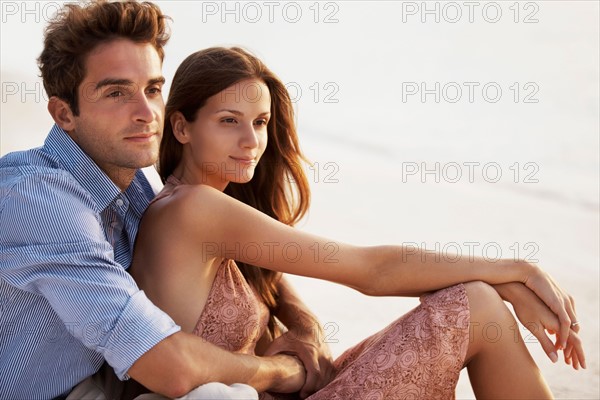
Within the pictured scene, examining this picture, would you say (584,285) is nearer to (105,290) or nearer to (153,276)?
(153,276)

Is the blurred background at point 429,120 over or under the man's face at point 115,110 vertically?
under

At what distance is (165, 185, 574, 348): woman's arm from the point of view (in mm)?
2525

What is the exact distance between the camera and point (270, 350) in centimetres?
270

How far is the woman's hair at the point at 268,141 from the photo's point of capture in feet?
8.97

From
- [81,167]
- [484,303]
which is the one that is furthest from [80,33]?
[484,303]

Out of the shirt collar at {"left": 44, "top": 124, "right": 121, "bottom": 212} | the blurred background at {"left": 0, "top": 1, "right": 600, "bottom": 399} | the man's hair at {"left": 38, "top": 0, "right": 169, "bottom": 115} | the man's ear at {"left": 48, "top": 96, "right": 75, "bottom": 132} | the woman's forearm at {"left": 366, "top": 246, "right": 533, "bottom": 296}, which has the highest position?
the man's hair at {"left": 38, "top": 0, "right": 169, "bottom": 115}

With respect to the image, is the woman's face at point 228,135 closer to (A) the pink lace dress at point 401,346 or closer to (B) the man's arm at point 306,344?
(A) the pink lace dress at point 401,346

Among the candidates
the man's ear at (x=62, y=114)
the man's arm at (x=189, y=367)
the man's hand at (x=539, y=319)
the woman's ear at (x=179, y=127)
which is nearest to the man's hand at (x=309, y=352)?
the man's arm at (x=189, y=367)

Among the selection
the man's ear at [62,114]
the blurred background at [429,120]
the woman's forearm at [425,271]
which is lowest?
the blurred background at [429,120]

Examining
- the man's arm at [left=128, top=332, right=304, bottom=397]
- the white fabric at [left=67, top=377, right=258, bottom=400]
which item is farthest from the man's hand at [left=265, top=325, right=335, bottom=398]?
the white fabric at [left=67, top=377, right=258, bottom=400]

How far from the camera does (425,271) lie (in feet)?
A: 8.45

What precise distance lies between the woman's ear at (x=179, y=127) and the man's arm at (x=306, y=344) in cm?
64

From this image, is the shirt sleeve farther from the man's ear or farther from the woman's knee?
the woman's knee

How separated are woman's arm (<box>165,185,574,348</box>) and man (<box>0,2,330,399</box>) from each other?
211 millimetres
